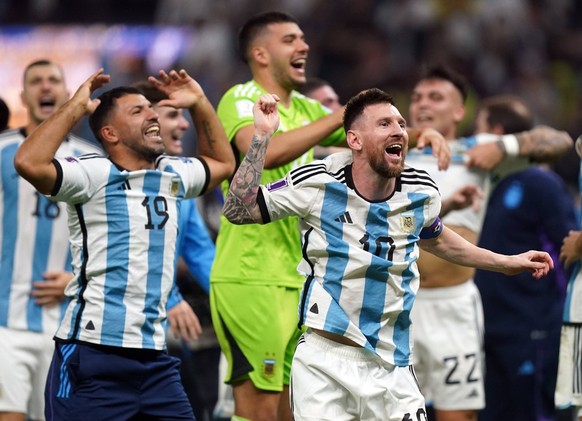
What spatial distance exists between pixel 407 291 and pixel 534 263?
627 mm

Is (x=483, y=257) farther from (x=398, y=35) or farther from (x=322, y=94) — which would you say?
(x=398, y=35)

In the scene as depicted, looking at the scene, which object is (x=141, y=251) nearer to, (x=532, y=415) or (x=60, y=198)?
(x=60, y=198)

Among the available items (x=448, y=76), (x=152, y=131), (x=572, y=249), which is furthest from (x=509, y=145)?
(x=152, y=131)

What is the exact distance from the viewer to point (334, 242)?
5934 millimetres

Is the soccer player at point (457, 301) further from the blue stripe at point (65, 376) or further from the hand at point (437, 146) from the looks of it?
the blue stripe at point (65, 376)

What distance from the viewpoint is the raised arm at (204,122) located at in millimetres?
6742

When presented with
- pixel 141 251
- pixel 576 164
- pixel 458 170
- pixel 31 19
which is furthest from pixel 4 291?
pixel 31 19

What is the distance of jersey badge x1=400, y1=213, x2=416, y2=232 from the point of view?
6.02 m

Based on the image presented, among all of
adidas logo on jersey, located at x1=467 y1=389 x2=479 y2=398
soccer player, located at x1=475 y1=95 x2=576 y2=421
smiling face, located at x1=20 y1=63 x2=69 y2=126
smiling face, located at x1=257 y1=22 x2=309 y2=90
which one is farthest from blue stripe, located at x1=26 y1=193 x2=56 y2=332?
soccer player, located at x1=475 y1=95 x2=576 y2=421

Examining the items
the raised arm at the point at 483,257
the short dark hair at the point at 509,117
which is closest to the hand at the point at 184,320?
the raised arm at the point at 483,257

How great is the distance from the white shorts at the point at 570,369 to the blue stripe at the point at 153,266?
7.70 ft

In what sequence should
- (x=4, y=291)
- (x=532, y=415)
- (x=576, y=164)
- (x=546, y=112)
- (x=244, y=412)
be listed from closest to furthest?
(x=244, y=412) < (x=4, y=291) < (x=532, y=415) < (x=576, y=164) < (x=546, y=112)

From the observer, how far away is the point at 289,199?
19.5ft

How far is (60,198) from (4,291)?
1628 millimetres
